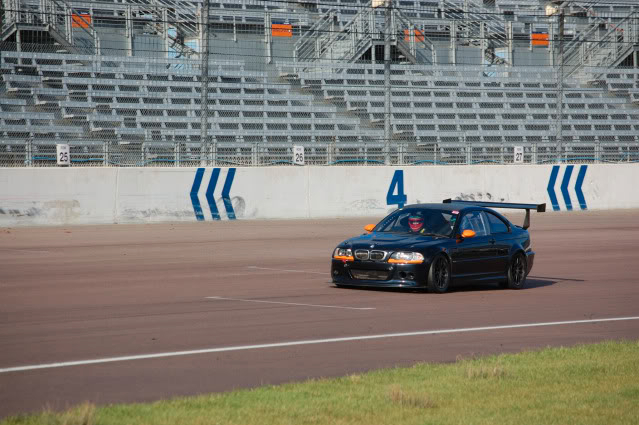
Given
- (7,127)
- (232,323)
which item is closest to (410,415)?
(232,323)

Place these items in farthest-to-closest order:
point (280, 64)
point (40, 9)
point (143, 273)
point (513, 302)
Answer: point (280, 64) < point (40, 9) < point (143, 273) < point (513, 302)

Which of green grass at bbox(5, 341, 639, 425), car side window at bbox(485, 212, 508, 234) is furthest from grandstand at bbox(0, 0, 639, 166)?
green grass at bbox(5, 341, 639, 425)

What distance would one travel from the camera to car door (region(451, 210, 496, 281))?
13961mm

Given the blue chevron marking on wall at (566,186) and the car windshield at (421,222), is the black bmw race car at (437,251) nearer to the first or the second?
the car windshield at (421,222)

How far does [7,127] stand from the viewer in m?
28.7

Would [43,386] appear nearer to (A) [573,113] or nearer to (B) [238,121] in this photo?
(B) [238,121]

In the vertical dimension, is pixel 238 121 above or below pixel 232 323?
above

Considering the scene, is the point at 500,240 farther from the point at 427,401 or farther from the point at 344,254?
the point at 427,401

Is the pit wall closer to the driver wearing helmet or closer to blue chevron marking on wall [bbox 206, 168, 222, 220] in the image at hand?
blue chevron marking on wall [bbox 206, 168, 222, 220]

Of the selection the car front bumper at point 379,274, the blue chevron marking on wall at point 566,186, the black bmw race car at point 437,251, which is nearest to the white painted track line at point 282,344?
the car front bumper at point 379,274

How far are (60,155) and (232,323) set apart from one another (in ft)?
53.9

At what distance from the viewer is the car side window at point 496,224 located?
49.0 ft

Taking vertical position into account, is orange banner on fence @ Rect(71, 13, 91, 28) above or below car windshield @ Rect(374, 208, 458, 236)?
above

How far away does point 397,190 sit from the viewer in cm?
3089
